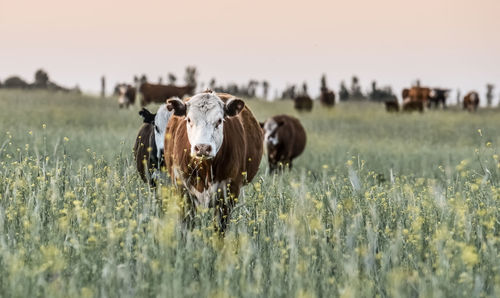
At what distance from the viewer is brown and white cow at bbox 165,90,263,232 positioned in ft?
18.7

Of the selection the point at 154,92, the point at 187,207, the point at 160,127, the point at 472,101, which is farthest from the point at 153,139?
the point at 472,101

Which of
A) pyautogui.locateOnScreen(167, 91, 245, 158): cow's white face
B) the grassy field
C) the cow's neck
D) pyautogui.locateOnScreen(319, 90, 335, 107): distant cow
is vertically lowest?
the grassy field

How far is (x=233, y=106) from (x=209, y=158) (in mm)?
781

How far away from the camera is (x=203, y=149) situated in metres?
5.38

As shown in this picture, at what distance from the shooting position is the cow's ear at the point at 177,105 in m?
5.93

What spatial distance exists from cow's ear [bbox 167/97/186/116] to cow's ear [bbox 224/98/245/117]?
413 millimetres

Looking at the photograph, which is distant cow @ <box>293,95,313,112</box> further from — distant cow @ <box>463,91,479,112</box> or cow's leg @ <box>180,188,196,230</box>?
cow's leg @ <box>180,188,196,230</box>

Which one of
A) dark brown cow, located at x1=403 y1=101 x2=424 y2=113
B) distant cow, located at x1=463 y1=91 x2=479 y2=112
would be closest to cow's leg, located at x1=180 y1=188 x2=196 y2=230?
dark brown cow, located at x1=403 y1=101 x2=424 y2=113

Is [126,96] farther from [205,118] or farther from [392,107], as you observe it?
[205,118]

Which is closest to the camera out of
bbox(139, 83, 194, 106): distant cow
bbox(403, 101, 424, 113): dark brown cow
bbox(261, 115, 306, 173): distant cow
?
bbox(261, 115, 306, 173): distant cow

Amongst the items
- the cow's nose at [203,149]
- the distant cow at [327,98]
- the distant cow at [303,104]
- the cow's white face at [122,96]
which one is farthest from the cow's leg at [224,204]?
the distant cow at [327,98]

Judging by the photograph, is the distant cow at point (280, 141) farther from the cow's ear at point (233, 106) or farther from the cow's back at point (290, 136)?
the cow's ear at point (233, 106)

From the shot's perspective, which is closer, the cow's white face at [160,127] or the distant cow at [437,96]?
the cow's white face at [160,127]

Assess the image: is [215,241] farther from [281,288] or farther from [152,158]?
[152,158]
